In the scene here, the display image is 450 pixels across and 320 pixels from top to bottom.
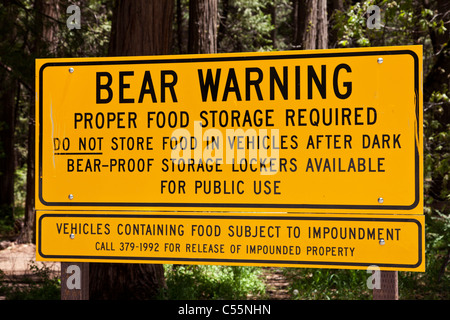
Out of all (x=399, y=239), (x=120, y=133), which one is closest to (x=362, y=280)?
(x=399, y=239)

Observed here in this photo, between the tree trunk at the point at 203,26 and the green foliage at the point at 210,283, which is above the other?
the tree trunk at the point at 203,26

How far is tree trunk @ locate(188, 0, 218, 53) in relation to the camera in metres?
9.47

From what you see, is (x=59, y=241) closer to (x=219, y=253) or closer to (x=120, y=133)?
(x=120, y=133)

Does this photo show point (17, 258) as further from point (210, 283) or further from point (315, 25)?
point (315, 25)

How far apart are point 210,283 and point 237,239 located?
4116 millimetres

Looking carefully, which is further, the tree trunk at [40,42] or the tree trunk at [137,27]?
the tree trunk at [40,42]

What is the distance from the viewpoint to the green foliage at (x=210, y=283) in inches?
267

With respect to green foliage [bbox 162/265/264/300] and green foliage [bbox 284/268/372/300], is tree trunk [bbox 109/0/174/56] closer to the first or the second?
green foliage [bbox 162/265/264/300]

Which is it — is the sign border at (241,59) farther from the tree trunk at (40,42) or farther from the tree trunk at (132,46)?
the tree trunk at (40,42)

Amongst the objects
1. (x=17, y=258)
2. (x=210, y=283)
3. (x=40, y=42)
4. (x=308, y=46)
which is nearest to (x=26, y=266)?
(x=17, y=258)

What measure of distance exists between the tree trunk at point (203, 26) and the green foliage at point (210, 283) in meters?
3.76

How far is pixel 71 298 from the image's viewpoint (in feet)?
11.7

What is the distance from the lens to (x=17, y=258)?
1238 cm

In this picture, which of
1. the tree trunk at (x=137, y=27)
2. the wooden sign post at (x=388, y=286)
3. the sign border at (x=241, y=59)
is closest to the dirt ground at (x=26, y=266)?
the tree trunk at (x=137, y=27)
